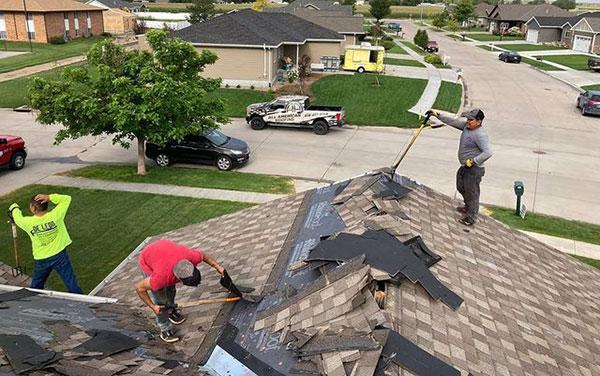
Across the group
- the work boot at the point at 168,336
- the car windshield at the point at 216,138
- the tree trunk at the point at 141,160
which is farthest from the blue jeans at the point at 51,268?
the car windshield at the point at 216,138

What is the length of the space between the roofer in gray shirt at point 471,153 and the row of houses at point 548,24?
6313 centimetres

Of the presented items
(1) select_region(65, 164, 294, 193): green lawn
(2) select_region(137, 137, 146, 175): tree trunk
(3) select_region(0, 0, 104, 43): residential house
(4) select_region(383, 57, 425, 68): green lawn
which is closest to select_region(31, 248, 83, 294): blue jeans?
(1) select_region(65, 164, 294, 193): green lawn

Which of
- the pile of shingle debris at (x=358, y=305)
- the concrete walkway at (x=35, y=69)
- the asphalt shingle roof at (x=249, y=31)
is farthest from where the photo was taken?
the concrete walkway at (x=35, y=69)

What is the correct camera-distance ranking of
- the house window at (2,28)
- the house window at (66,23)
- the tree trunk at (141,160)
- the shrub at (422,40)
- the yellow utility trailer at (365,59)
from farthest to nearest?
the shrub at (422,40) → the house window at (66,23) → the house window at (2,28) → the yellow utility trailer at (365,59) → the tree trunk at (141,160)

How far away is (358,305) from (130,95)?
1388cm

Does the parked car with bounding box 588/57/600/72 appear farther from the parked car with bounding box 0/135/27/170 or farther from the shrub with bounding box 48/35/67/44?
the shrub with bounding box 48/35/67/44

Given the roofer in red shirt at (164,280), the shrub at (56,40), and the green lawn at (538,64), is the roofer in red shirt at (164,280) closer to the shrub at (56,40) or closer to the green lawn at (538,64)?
the green lawn at (538,64)

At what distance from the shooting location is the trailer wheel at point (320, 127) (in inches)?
968

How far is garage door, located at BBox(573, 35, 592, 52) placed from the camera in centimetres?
6144

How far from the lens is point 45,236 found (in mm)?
7637

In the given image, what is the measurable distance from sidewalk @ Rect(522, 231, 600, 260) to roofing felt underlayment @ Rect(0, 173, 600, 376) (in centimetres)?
516

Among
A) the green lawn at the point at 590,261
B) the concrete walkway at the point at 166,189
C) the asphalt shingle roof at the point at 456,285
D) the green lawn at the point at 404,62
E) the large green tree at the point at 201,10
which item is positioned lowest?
the green lawn at the point at 590,261

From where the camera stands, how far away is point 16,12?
5181 cm

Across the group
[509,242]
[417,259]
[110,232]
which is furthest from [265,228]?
[110,232]
